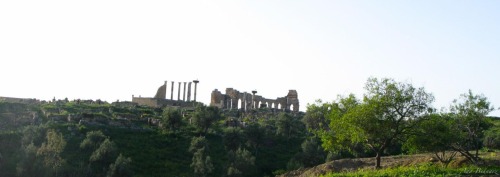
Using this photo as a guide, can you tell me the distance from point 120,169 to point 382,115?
85.9 ft

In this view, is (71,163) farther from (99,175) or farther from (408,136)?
(408,136)

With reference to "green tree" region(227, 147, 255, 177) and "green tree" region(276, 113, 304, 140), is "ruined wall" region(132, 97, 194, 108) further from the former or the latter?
"green tree" region(227, 147, 255, 177)

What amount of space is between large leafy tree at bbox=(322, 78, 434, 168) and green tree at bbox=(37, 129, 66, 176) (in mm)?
27051

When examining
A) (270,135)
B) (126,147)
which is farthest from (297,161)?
(126,147)

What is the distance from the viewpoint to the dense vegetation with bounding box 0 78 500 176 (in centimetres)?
3288

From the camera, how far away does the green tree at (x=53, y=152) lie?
49375mm

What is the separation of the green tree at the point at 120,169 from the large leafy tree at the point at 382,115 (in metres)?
22.8

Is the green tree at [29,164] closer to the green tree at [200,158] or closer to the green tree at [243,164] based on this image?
the green tree at [200,158]

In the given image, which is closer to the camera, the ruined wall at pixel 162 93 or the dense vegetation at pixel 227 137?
the dense vegetation at pixel 227 137

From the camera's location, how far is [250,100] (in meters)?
105

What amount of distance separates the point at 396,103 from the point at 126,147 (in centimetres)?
3428

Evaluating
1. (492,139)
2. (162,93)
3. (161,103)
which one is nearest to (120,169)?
(492,139)

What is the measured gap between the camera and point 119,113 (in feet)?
249

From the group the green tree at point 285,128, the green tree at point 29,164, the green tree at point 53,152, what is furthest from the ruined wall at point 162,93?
the green tree at point 29,164
